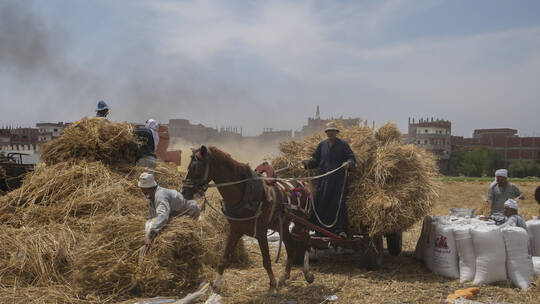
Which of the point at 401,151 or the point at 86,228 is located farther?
the point at 401,151

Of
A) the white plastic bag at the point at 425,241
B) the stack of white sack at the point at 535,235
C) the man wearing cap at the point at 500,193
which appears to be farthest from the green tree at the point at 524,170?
the white plastic bag at the point at 425,241

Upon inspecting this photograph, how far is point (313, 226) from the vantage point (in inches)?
249

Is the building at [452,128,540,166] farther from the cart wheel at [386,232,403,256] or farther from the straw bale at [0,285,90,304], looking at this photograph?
the straw bale at [0,285,90,304]

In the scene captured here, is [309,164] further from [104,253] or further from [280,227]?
A: [104,253]

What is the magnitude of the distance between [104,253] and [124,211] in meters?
1.14

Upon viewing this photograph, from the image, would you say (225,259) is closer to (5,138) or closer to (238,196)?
(238,196)

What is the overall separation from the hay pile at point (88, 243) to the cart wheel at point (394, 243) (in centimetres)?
308

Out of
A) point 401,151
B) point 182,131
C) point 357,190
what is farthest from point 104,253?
point 182,131

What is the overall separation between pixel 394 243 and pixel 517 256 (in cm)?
221

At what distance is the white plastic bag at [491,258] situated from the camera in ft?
18.9

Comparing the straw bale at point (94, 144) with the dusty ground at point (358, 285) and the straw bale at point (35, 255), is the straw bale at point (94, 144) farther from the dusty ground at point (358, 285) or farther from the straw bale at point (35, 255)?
the dusty ground at point (358, 285)

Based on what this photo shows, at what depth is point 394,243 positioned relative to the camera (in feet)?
25.1

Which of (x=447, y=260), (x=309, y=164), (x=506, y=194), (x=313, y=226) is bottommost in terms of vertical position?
(x=447, y=260)

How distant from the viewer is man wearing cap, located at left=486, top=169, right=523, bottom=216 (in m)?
7.16
